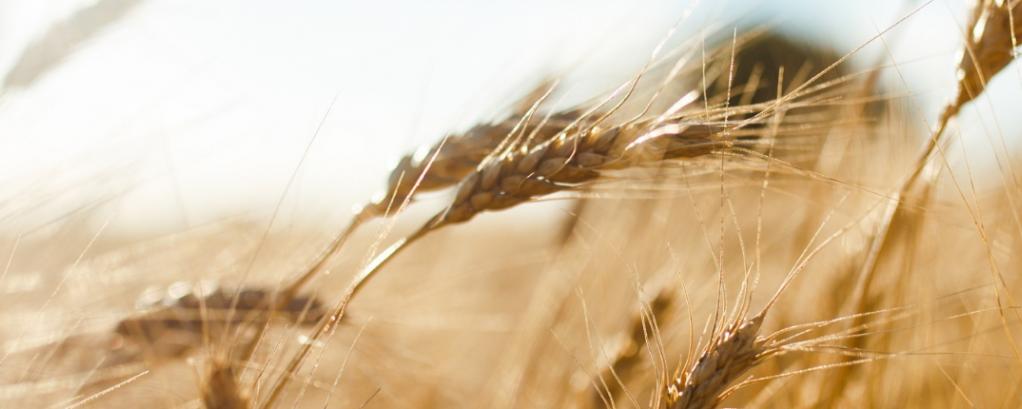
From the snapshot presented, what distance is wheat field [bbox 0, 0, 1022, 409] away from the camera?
0.85 m

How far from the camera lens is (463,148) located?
107cm

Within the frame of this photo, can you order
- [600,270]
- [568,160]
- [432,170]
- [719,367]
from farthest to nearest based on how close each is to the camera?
1. [600,270]
2. [432,170]
3. [568,160]
4. [719,367]

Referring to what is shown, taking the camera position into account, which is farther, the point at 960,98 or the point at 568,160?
the point at 960,98

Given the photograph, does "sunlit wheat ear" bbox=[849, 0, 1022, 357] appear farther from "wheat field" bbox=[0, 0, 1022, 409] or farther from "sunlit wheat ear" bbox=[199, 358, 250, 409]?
"sunlit wheat ear" bbox=[199, 358, 250, 409]

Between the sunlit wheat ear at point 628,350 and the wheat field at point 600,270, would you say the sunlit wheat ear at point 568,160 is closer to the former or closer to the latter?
the wheat field at point 600,270

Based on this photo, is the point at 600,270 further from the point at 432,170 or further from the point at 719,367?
the point at 719,367

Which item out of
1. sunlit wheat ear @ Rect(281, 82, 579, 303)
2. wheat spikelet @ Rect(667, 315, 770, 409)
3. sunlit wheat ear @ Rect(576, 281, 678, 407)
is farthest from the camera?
sunlit wheat ear @ Rect(576, 281, 678, 407)

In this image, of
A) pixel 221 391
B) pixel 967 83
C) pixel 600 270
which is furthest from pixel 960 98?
pixel 221 391

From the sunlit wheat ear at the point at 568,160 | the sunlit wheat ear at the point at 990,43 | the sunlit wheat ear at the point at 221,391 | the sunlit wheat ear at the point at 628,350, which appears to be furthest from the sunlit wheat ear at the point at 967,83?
the sunlit wheat ear at the point at 221,391

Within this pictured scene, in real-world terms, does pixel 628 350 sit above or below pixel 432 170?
below

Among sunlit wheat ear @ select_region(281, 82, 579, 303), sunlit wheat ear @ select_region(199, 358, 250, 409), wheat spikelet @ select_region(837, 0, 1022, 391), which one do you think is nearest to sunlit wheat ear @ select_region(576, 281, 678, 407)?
wheat spikelet @ select_region(837, 0, 1022, 391)

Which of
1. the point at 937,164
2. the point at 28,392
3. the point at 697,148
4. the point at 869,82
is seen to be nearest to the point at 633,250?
the point at 869,82

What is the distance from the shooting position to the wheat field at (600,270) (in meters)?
0.85

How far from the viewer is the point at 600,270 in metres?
1.77
